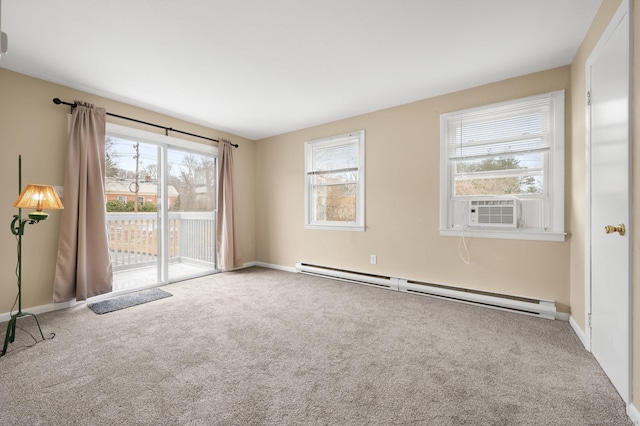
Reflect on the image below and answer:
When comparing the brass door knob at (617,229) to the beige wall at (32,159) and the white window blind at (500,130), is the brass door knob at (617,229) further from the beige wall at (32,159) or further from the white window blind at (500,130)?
the beige wall at (32,159)

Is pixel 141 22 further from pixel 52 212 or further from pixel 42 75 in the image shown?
pixel 52 212

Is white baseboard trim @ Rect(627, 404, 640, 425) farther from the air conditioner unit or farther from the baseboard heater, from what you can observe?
the air conditioner unit

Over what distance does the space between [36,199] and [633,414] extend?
3.97 metres

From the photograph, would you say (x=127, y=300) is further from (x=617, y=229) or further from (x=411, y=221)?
(x=617, y=229)

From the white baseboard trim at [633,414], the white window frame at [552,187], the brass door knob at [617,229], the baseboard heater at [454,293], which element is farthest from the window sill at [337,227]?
the white baseboard trim at [633,414]

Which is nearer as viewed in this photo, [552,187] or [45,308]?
[552,187]

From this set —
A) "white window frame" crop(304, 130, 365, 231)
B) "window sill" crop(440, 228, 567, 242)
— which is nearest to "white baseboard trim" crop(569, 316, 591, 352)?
"window sill" crop(440, 228, 567, 242)

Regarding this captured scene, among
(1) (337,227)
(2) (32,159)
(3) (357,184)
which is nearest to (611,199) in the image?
(3) (357,184)

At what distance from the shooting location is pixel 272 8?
6.48 feet

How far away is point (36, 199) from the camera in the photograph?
214 centimetres

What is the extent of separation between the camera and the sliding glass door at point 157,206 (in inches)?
150

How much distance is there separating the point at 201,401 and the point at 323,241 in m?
3.07

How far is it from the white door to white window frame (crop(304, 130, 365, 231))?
2411 mm

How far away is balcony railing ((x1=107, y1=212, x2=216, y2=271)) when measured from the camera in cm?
452
